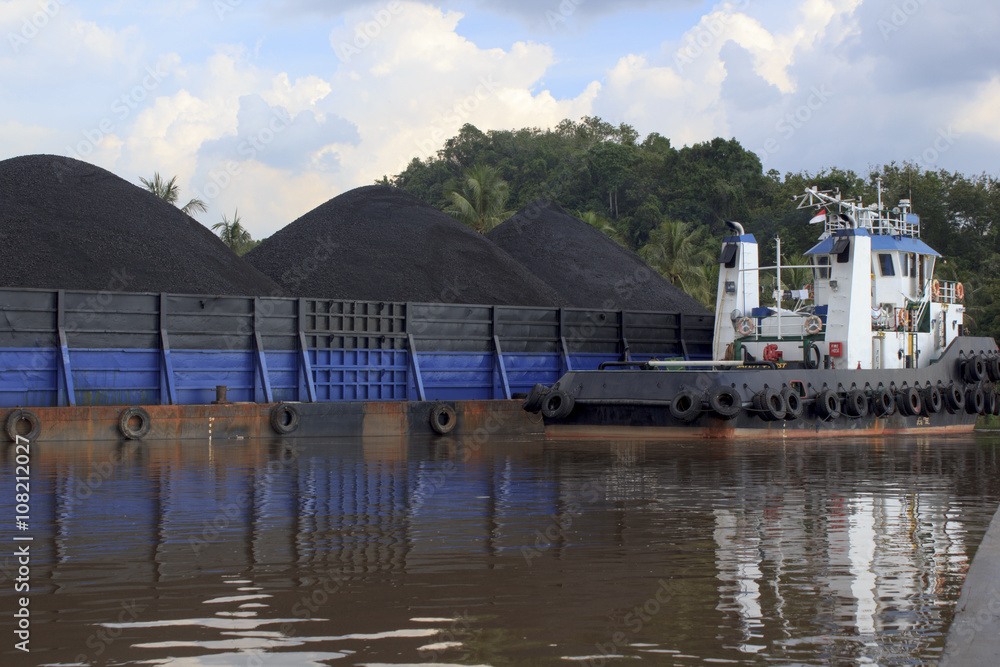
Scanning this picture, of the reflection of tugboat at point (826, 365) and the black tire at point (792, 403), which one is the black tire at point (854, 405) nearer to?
the reflection of tugboat at point (826, 365)

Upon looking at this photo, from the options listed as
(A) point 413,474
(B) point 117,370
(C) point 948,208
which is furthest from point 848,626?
(C) point 948,208

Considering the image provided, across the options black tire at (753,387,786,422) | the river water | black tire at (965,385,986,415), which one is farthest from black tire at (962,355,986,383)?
the river water

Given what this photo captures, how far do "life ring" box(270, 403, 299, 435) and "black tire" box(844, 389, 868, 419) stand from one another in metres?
10.1

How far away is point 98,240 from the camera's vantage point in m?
23.1

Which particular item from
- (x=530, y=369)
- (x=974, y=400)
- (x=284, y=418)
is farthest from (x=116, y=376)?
(x=974, y=400)

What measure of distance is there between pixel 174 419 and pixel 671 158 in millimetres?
48378

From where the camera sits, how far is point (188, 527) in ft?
24.8

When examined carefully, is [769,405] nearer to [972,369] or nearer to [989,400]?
[972,369]

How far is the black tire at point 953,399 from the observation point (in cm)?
2194

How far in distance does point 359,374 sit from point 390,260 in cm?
760

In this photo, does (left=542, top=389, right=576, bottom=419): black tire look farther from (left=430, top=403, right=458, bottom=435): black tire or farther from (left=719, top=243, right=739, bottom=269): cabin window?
(left=719, top=243, right=739, bottom=269): cabin window

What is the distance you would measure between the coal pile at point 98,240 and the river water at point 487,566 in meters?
10.4

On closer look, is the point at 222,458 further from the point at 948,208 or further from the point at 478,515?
the point at 948,208

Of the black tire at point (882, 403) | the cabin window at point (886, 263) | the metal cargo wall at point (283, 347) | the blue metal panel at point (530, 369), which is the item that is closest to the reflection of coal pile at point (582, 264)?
the metal cargo wall at point (283, 347)
